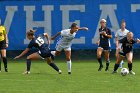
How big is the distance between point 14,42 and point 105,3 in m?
5.61

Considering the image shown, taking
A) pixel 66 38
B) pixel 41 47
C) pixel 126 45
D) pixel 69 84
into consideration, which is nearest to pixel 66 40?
pixel 66 38

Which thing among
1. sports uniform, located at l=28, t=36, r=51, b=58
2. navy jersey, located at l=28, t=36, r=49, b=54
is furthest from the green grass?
navy jersey, located at l=28, t=36, r=49, b=54

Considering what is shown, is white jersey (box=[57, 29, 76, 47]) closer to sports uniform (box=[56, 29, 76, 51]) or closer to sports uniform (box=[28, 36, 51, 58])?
sports uniform (box=[56, 29, 76, 51])

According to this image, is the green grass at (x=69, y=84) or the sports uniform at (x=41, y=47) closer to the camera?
the green grass at (x=69, y=84)

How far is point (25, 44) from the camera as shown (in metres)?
29.1

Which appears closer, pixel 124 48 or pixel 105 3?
pixel 124 48

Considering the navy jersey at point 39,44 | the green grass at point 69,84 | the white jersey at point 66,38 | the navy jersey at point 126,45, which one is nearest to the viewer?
the green grass at point 69,84

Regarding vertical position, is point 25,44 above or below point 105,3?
below

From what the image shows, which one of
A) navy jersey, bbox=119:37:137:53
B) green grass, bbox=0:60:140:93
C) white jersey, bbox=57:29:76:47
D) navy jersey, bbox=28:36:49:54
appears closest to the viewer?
green grass, bbox=0:60:140:93

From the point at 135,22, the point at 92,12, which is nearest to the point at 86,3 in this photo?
the point at 92,12

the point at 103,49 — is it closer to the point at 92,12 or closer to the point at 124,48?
the point at 124,48

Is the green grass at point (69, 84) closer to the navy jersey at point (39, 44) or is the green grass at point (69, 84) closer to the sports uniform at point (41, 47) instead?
the sports uniform at point (41, 47)

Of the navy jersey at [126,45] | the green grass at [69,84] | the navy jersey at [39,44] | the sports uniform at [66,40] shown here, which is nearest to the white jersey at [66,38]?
the sports uniform at [66,40]

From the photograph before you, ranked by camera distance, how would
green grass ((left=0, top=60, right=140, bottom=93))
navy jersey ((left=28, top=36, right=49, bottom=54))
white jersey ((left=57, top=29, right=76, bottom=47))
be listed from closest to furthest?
green grass ((left=0, top=60, right=140, bottom=93)) → navy jersey ((left=28, top=36, right=49, bottom=54)) → white jersey ((left=57, top=29, right=76, bottom=47))
